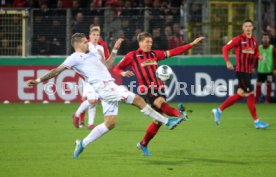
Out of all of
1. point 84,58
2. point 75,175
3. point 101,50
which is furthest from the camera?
point 101,50

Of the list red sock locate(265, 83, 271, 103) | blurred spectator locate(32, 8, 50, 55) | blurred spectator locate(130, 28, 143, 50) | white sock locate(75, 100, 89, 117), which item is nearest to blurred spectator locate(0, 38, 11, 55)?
blurred spectator locate(32, 8, 50, 55)

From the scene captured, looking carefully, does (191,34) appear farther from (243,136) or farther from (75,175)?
(75,175)

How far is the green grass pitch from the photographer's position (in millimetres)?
9250

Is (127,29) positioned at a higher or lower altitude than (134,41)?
higher

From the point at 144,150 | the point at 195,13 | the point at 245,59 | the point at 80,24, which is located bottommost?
the point at 144,150

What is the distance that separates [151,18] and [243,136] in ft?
28.0

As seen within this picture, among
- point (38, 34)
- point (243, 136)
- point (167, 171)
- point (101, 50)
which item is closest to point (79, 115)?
point (101, 50)

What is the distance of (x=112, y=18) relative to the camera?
837 inches

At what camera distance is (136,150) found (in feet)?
37.8

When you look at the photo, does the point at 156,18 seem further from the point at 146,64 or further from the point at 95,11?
the point at 146,64

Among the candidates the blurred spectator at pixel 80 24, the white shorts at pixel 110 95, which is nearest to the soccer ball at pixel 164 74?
the white shorts at pixel 110 95

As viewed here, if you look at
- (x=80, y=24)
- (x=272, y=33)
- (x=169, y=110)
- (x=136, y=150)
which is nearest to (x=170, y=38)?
(x=80, y=24)

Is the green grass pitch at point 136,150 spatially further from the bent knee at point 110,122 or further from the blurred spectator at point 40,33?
the blurred spectator at point 40,33

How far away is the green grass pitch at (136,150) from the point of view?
30.3 feet
